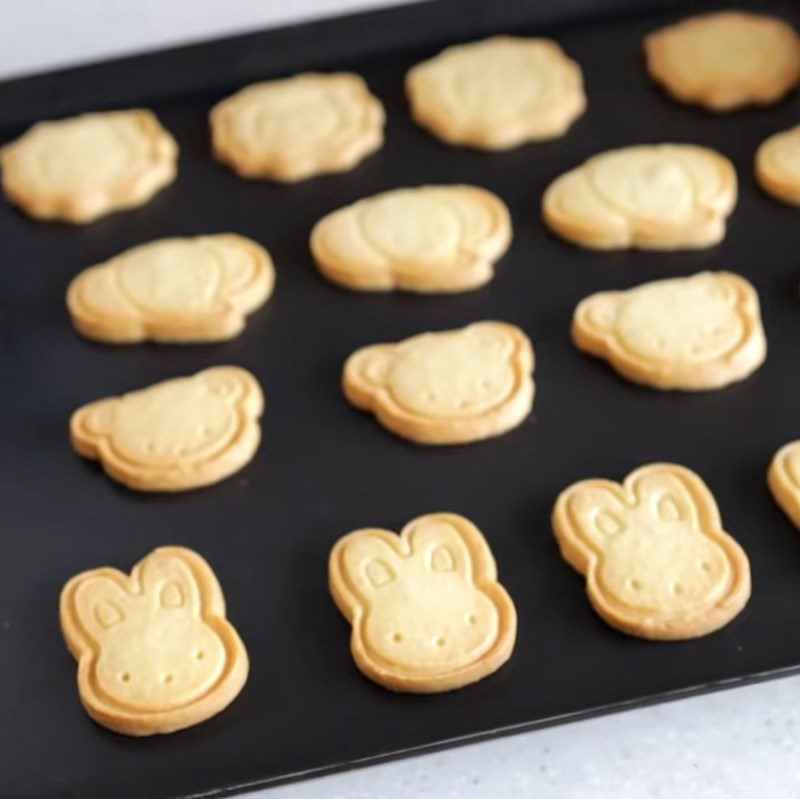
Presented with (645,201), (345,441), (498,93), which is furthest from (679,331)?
(498,93)

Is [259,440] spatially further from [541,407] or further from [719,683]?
[719,683]

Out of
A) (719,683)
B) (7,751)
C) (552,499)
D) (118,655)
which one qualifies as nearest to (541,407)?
(552,499)

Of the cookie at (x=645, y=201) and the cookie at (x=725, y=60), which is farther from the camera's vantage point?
the cookie at (x=725, y=60)

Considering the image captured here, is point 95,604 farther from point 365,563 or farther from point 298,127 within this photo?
point 298,127

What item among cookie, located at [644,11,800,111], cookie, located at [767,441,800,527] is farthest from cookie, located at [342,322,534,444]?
cookie, located at [644,11,800,111]

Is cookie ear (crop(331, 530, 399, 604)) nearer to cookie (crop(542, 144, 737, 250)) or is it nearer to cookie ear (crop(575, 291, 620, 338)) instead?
cookie ear (crop(575, 291, 620, 338))

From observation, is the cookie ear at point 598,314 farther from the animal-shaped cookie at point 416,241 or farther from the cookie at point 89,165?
the cookie at point 89,165

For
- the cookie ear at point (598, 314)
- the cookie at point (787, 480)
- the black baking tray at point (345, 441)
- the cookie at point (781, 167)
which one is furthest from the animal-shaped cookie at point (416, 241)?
the cookie at point (787, 480)
